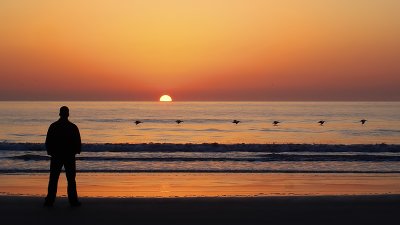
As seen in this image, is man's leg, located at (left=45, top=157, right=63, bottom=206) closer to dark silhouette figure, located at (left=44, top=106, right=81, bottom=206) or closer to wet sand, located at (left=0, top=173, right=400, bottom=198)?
dark silhouette figure, located at (left=44, top=106, right=81, bottom=206)

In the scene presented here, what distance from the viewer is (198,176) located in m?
20.0

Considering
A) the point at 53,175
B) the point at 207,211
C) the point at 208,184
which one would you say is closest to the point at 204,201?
the point at 207,211

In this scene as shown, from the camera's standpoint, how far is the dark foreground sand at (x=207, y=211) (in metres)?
10.6

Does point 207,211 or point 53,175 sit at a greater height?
point 53,175

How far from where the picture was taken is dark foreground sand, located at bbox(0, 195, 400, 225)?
10570mm

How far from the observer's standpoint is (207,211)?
11625 mm

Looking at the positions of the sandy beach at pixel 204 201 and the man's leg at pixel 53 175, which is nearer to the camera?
the sandy beach at pixel 204 201

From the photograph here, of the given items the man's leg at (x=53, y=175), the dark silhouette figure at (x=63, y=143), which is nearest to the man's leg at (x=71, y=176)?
the dark silhouette figure at (x=63, y=143)

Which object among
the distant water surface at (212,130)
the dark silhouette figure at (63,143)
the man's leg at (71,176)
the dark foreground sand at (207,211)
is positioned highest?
the distant water surface at (212,130)

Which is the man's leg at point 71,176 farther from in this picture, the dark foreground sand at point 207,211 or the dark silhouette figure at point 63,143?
the dark foreground sand at point 207,211

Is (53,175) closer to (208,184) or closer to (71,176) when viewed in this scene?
(71,176)

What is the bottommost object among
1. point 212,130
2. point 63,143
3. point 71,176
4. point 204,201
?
point 204,201

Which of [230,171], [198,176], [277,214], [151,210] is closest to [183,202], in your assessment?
[151,210]

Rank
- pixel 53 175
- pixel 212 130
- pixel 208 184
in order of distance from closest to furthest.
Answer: pixel 53 175, pixel 208 184, pixel 212 130
